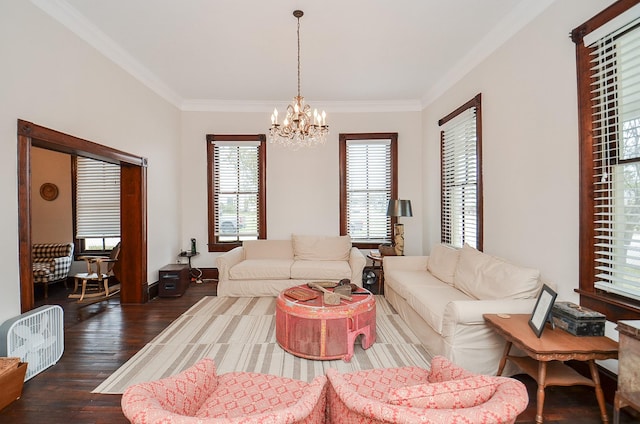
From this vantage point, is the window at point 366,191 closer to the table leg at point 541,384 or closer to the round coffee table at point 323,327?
the round coffee table at point 323,327

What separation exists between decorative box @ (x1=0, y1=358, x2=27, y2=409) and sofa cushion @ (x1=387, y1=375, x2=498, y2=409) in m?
2.73

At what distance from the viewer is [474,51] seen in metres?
3.81

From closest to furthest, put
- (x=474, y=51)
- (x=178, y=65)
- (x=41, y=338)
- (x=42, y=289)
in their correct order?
(x=41, y=338) < (x=474, y=51) < (x=178, y=65) < (x=42, y=289)

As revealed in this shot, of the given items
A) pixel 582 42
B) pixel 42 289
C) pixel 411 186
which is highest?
pixel 582 42

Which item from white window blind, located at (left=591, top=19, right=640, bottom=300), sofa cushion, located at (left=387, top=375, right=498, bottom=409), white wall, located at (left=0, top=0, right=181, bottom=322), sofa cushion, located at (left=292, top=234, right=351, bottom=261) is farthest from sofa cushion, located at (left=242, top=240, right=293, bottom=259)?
sofa cushion, located at (left=387, top=375, right=498, bottom=409)

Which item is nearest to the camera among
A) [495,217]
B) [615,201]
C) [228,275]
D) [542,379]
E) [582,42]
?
[542,379]

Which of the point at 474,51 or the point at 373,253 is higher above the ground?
the point at 474,51

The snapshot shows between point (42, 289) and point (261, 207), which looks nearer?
point (42, 289)

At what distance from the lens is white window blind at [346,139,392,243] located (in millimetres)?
5844

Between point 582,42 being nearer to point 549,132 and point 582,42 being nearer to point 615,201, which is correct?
point 549,132

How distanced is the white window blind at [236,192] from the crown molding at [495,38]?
3.47 m

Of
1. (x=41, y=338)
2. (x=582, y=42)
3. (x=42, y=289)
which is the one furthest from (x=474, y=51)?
(x=42, y=289)

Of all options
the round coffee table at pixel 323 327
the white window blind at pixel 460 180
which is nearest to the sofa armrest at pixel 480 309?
the round coffee table at pixel 323 327

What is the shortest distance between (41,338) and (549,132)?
4.86 m
